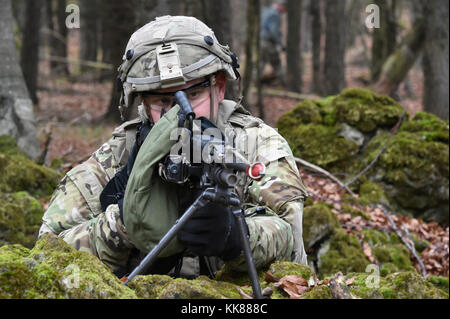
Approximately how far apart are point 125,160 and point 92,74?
2017 cm

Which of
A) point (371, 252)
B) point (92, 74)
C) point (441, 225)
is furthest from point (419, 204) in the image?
point (92, 74)

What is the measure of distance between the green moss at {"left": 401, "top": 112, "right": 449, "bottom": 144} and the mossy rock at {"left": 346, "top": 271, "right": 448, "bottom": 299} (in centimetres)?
576

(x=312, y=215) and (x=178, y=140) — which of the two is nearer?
(x=178, y=140)

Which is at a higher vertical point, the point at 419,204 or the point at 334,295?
the point at 334,295

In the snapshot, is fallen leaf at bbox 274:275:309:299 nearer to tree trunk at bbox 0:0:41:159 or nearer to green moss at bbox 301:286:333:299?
green moss at bbox 301:286:333:299

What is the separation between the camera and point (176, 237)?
2.51 metres

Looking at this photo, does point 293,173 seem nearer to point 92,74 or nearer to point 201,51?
point 201,51

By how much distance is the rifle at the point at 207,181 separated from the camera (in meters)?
2.30

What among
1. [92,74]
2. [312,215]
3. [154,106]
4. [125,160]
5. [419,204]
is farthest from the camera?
[92,74]

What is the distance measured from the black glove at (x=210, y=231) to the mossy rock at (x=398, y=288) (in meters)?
0.66

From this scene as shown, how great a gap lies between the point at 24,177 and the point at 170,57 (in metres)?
3.50

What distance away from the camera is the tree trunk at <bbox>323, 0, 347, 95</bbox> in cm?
1509

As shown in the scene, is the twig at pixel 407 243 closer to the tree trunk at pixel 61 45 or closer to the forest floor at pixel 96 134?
the forest floor at pixel 96 134

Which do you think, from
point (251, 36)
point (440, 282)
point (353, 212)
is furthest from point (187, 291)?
point (251, 36)
